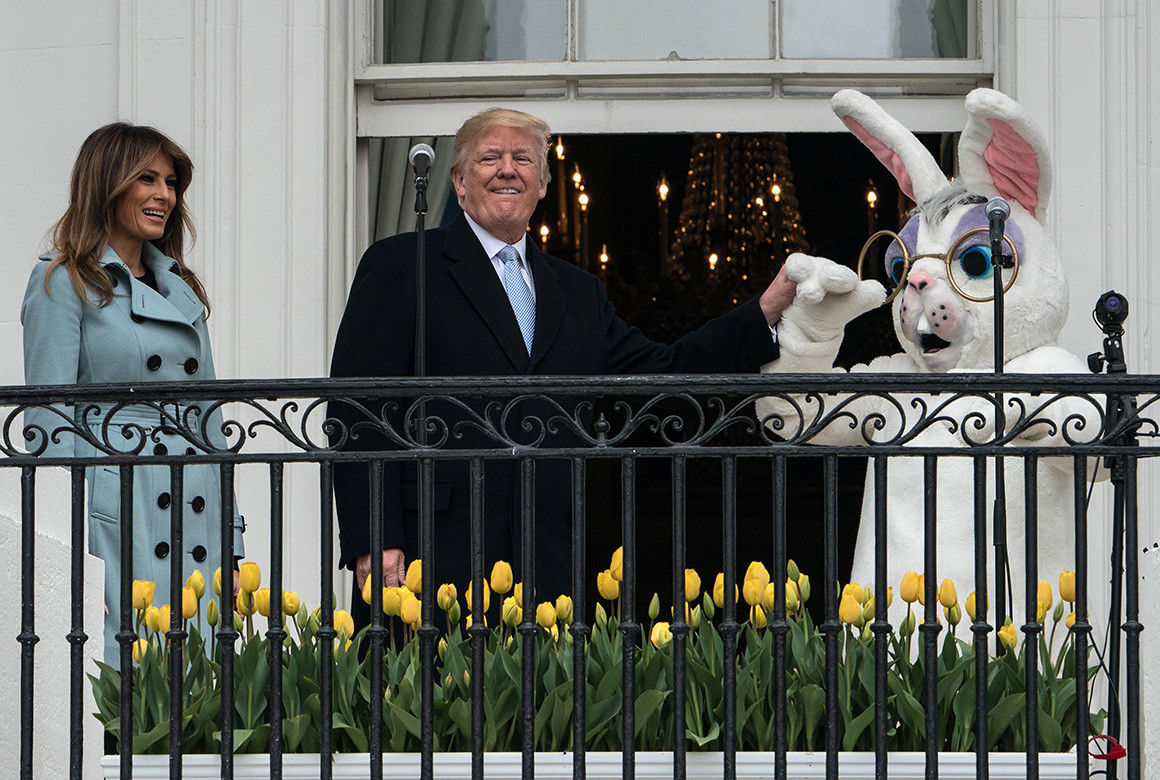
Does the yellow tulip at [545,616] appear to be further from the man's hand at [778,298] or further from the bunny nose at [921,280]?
the bunny nose at [921,280]

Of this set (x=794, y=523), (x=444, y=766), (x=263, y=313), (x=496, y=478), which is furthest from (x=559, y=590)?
(x=794, y=523)

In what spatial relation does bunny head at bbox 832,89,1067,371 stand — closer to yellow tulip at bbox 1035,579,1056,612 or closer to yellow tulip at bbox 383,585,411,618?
yellow tulip at bbox 1035,579,1056,612

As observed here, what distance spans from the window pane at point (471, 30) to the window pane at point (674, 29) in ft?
0.38

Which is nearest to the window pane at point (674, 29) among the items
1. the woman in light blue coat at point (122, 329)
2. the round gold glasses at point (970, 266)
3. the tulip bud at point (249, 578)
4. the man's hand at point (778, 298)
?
the round gold glasses at point (970, 266)

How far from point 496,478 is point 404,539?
282 mm

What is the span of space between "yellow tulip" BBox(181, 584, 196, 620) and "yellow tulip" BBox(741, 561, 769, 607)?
112 cm

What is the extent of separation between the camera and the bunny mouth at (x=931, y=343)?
4.18 m

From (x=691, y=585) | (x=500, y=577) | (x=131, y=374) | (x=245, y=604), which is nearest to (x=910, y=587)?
(x=691, y=585)

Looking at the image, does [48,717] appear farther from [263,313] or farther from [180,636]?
[263,313]

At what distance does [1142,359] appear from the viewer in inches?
184

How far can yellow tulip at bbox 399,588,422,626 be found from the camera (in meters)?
3.16

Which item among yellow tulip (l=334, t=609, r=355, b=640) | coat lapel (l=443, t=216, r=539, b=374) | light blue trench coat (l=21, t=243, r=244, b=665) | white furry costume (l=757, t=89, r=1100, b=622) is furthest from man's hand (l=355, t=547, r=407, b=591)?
white furry costume (l=757, t=89, r=1100, b=622)

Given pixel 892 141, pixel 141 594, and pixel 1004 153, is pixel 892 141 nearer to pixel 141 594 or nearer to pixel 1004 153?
pixel 1004 153

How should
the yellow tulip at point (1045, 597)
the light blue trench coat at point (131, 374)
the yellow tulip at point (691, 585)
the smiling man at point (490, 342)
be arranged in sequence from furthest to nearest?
the smiling man at point (490, 342) < the light blue trench coat at point (131, 374) < the yellow tulip at point (1045, 597) < the yellow tulip at point (691, 585)
